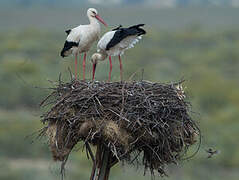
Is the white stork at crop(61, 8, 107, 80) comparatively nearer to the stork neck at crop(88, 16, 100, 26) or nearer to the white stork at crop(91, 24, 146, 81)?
the stork neck at crop(88, 16, 100, 26)

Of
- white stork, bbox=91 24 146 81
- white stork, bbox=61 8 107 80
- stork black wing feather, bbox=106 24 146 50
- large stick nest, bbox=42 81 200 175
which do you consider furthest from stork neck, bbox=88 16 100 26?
large stick nest, bbox=42 81 200 175

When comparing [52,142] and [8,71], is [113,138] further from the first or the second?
[8,71]

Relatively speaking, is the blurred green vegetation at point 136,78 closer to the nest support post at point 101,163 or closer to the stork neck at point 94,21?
the stork neck at point 94,21

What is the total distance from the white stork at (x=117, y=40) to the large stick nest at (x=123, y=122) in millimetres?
1102

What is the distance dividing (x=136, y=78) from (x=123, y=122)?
320cm

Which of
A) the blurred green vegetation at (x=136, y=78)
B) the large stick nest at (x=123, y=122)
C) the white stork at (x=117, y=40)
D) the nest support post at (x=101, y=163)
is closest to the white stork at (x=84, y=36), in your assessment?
the white stork at (x=117, y=40)

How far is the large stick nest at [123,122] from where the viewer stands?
26.0 ft

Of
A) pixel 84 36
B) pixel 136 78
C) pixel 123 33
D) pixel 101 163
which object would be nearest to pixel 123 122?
pixel 101 163

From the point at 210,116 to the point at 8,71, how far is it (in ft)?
41.0

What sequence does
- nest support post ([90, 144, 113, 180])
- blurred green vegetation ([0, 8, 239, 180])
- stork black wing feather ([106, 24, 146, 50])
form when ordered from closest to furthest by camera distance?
nest support post ([90, 144, 113, 180]) → stork black wing feather ([106, 24, 146, 50]) → blurred green vegetation ([0, 8, 239, 180])

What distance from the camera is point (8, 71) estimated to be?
38.4 m

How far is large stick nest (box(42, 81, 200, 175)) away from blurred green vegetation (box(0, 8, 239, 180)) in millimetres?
1362

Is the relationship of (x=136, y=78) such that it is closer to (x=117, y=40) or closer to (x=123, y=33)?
(x=117, y=40)

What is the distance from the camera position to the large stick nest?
7.93 meters
